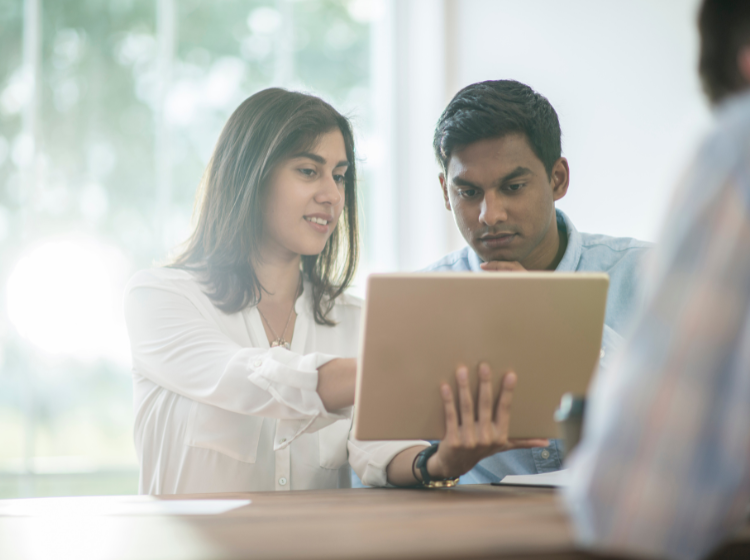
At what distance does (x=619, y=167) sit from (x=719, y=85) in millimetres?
2218

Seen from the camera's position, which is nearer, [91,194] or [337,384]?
[337,384]

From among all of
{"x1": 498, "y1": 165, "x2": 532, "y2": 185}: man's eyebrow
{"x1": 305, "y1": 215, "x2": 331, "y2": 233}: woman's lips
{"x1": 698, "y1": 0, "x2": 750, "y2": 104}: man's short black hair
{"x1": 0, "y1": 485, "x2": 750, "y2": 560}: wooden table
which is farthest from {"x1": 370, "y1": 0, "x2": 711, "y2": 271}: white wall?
{"x1": 0, "y1": 485, "x2": 750, "y2": 560}: wooden table

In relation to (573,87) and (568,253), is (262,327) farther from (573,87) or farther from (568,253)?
(573,87)

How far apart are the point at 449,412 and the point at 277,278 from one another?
0.87 meters

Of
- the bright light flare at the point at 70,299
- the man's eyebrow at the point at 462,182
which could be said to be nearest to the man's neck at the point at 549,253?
the man's eyebrow at the point at 462,182

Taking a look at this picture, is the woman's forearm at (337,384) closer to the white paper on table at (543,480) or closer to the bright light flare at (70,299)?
the white paper on table at (543,480)

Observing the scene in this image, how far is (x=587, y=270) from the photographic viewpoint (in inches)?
70.9

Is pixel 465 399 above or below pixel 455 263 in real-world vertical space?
below

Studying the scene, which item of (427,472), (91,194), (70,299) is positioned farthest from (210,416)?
(91,194)

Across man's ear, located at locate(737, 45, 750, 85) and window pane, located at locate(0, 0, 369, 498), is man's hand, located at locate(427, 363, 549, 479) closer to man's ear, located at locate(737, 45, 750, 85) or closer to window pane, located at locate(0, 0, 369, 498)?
man's ear, located at locate(737, 45, 750, 85)

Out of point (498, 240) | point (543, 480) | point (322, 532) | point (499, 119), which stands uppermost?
point (499, 119)

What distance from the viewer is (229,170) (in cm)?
175

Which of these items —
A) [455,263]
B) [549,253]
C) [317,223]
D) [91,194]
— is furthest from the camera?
[91,194]

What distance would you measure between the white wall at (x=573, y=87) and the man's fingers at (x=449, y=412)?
154 cm
